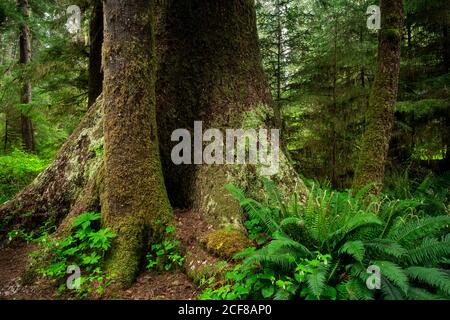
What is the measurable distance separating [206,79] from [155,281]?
9.91 ft

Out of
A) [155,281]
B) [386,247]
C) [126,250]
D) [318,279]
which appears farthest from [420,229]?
[126,250]

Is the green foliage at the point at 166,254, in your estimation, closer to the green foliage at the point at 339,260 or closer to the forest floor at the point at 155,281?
the forest floor at the point at 155,281

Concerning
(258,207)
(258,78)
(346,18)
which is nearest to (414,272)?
(258,207)

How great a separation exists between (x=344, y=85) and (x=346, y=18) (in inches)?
77.6

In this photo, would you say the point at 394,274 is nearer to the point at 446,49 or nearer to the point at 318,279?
the point at 318,279

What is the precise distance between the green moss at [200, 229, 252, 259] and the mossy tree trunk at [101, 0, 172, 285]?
0.62m

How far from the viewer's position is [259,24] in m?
11.2

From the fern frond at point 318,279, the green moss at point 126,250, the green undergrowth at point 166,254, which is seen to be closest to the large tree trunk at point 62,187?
the green moss at point 126,250

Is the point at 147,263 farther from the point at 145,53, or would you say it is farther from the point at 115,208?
the point at 145,53

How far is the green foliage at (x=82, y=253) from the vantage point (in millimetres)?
3994

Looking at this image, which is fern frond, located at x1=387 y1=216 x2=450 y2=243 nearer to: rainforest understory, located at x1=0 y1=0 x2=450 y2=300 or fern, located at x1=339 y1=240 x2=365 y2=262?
rainforest understory, located at x1=0 y1=0 x2=450 y2=300

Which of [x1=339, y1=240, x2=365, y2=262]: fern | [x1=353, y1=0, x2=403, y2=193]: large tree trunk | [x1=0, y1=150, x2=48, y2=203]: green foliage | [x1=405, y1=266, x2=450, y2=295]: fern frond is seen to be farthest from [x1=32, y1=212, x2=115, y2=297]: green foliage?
[x1=0, y1=150, x2=48, y2=203]: green foliage

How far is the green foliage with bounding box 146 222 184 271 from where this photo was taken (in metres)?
4.25

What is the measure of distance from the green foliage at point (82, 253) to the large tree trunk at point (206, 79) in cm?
133
